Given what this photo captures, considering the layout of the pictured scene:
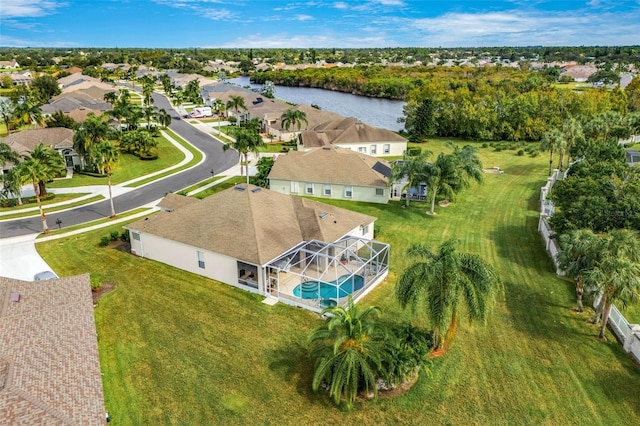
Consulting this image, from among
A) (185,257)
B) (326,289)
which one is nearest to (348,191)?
(326,289)

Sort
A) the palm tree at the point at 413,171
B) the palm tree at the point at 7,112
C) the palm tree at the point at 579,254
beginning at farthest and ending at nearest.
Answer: the palm tree at the point at 7,112 → the palm tree at the point at 413,171 → the palm tree at the point at 579,254

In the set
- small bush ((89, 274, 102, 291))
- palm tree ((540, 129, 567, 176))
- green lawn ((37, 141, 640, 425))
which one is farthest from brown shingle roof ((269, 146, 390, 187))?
small bush ((89, 274, 102, 291))

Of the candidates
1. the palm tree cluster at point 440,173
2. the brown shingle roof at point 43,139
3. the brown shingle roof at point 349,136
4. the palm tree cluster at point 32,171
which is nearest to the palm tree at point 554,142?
the palm tree cluster at point 440,173

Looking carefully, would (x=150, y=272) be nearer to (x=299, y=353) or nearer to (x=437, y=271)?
(x=299, y=353)

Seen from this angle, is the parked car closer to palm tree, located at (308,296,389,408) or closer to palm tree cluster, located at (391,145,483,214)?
palm tree, located at (308,296,389,408)

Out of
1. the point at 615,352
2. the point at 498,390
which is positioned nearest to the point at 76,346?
the point at 498,390

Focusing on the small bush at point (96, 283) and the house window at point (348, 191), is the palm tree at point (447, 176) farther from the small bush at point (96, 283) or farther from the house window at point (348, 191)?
the small bush at point (96, 283)
